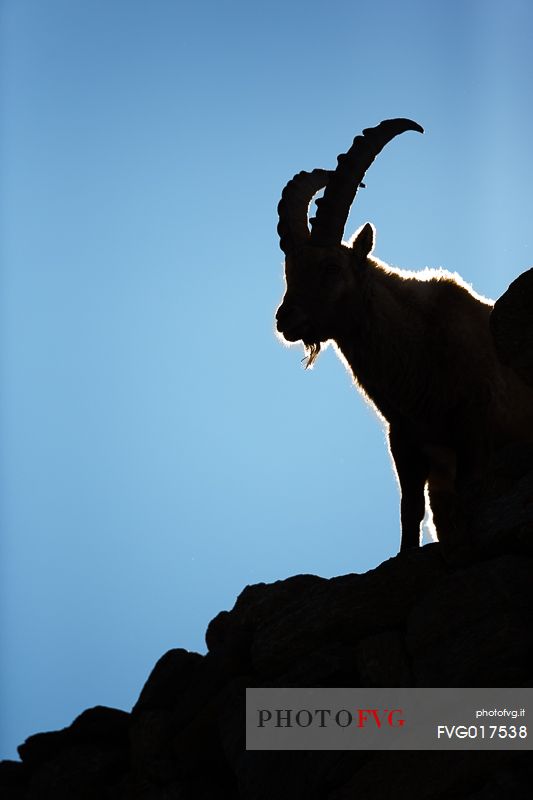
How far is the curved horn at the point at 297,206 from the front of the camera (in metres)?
8.80

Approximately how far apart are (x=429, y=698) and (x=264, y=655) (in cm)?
176

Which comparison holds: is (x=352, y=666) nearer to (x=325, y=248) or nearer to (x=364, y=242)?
(x=325, y=248)

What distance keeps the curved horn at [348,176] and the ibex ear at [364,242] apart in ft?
0.90

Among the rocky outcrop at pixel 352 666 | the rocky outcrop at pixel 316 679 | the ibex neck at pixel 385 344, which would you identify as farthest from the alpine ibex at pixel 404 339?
the rocky outcrop at pixel 316 679

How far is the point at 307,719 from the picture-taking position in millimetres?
5828

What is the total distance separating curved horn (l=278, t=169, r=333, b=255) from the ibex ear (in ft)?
1.63

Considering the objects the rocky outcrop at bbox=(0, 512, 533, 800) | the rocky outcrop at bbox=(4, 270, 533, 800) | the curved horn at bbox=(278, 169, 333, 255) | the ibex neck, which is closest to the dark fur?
the ibex neck

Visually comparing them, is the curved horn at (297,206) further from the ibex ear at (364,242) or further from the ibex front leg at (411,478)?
the ibex front leg at (411,478)

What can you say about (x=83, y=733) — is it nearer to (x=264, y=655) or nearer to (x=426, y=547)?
(x=264, y=655)

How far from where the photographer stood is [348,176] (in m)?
8.65

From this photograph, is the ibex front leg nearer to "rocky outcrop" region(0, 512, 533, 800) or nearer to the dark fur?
the dark fur

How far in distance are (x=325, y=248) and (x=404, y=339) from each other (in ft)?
3.92

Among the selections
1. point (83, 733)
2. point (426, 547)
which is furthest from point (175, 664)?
point (426, 547)

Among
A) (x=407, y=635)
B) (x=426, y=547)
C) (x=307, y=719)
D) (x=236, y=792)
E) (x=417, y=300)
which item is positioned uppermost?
(x=417, y=300)
